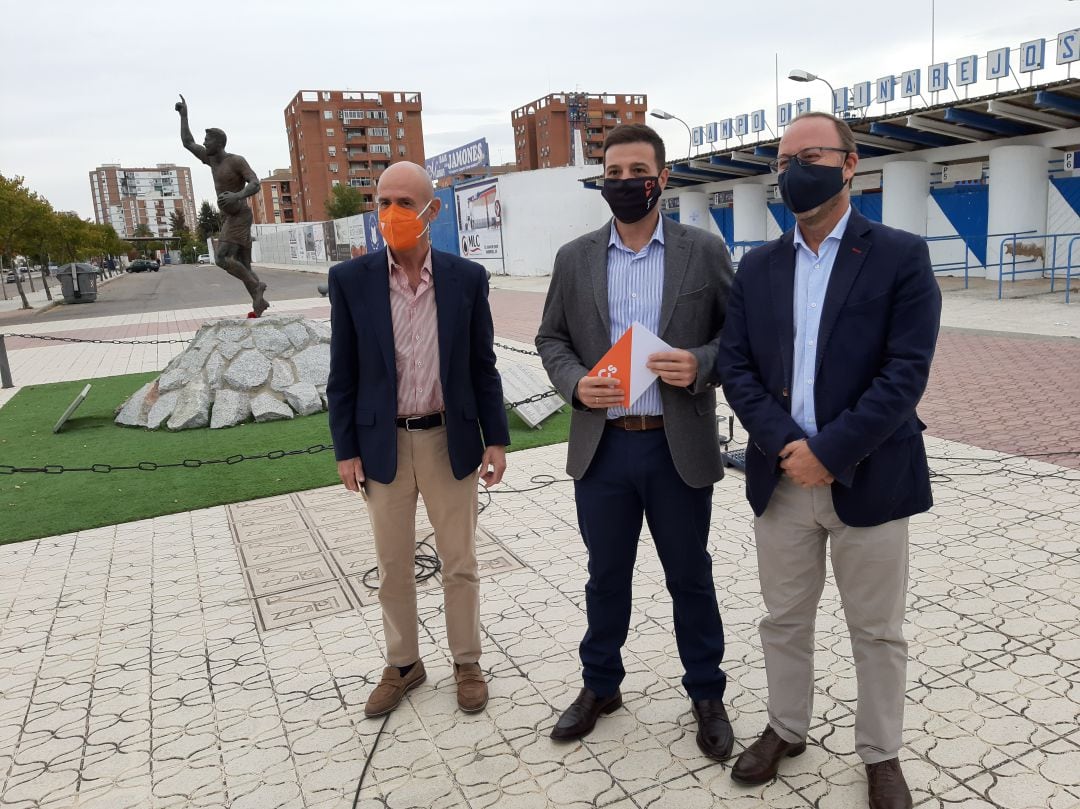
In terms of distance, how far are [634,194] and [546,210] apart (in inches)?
1244

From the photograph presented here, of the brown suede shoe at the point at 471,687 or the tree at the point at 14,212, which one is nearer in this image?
the brown suede shoe at the point at 471,687

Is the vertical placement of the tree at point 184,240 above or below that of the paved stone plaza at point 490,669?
above

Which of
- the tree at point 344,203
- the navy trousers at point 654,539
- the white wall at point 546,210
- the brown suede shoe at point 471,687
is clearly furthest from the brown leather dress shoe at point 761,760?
the tree at point 344,203

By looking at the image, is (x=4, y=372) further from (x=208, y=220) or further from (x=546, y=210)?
(x=208, y=220)

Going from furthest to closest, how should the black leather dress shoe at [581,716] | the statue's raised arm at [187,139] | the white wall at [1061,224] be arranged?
the white wall at [1061,224] → the statue's raised arm at [187,139] → the black leather dress shoe at [581,716]

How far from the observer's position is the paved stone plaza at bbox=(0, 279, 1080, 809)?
2.88 meters

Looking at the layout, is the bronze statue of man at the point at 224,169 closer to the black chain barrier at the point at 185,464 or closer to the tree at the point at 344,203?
the black chain barrier at the point at 185,464

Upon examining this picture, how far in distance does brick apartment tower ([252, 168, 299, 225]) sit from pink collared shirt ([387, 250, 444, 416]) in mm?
119816

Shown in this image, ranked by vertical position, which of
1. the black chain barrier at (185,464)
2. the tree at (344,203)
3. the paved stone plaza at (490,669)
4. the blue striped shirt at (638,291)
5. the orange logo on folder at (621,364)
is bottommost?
the paved stone plaza at (490,669)

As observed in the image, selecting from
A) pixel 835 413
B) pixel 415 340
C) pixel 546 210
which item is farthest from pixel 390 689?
pixel 546 210

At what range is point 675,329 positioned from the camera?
2.93m

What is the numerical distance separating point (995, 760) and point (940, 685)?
0.50 metres

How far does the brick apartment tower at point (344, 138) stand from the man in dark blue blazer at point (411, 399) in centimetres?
10442

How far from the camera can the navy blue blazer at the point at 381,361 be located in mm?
3217
